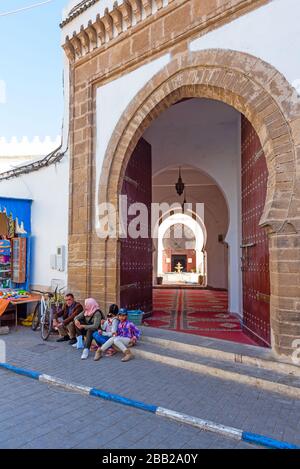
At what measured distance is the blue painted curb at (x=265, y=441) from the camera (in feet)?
8.35

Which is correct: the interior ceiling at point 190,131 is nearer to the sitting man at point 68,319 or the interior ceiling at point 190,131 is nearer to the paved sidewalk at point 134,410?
the sitting man at point 68,319

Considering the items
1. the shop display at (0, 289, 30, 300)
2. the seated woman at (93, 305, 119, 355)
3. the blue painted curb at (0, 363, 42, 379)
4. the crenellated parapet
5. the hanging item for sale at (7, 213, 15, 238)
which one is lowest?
the blue painted curb at (0, 363, 42, 379)

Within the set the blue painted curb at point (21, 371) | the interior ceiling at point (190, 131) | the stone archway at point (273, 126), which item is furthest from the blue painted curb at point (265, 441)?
the interior ceiling at point (190, 131)

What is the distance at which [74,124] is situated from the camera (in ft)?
23.0

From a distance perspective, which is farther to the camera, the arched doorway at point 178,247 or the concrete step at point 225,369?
the arched doorway at point 178,247

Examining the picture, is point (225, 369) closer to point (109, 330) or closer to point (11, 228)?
point (109, 330)

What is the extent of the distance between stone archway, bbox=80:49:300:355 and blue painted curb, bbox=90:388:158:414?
172 centimetres

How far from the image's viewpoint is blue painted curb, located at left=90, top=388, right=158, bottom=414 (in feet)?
10.6

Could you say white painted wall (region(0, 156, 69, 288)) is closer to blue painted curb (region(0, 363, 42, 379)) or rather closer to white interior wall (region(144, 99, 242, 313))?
white interior wall (region(144, 99, 242, 313))

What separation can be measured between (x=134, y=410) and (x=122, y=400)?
20cm

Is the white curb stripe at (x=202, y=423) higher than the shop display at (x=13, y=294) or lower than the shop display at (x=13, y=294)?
lower

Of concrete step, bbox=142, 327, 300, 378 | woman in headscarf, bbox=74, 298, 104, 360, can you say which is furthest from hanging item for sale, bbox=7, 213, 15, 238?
concrete step, bbox=142, 327, 300, 378

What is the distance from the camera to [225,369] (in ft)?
13.2

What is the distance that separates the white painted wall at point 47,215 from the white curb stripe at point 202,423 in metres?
4.36
